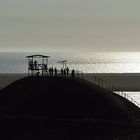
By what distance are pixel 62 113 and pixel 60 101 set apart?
4.40 ft

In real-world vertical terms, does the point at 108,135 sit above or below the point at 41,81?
below

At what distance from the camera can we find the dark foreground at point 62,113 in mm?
46097

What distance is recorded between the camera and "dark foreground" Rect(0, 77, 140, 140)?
151 feet

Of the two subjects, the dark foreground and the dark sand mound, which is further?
the dark sand mound

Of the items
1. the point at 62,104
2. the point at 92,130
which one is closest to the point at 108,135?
the point at 92,130

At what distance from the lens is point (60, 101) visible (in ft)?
160

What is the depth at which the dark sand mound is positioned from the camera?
4803 centimetres

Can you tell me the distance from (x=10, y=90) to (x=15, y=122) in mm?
6080

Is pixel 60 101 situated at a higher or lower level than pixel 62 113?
higher

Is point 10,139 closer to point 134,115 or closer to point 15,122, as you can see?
point 15,122

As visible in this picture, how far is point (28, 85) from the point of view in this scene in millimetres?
51781

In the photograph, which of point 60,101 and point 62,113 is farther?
point 60,101

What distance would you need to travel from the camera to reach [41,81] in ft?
169

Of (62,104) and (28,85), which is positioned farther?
(28,85)
